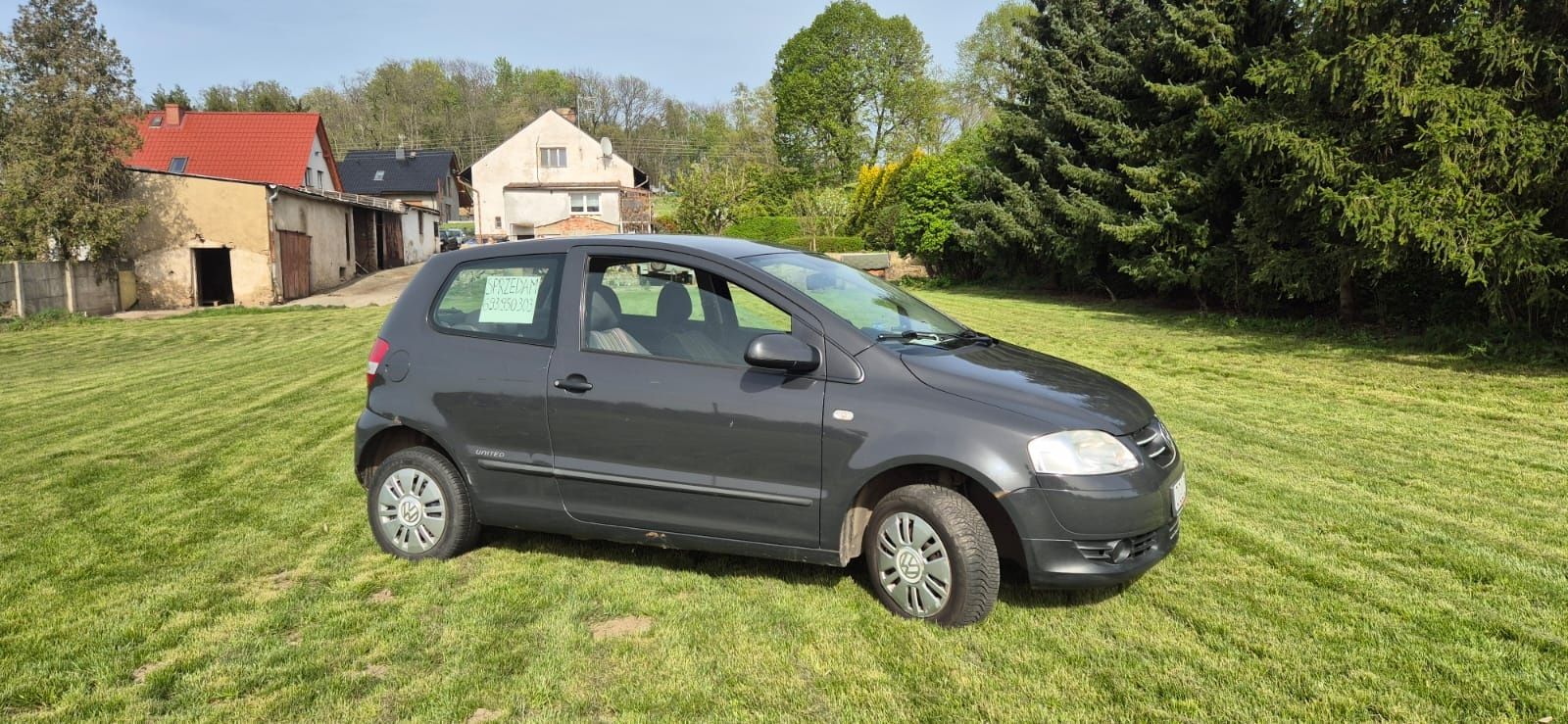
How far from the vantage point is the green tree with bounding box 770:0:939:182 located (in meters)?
58.6

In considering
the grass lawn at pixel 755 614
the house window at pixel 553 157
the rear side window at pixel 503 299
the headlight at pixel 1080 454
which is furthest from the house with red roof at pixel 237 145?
the headlight at pixel 1080 454

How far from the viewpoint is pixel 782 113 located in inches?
2373

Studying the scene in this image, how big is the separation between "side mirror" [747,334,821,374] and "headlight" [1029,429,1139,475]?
97cm

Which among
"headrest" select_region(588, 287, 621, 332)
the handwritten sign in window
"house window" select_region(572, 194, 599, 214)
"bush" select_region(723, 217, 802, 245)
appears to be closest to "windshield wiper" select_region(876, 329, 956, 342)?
"headrest" select_region(588, 287, 621, 332)

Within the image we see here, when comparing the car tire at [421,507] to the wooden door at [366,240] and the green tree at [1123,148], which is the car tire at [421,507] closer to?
the green tree at [1123,148]

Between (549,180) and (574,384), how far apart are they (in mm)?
58181

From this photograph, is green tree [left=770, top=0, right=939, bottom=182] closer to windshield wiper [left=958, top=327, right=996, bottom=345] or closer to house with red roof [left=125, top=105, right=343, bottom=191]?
house with red roof [left=125, top=105, right=343, bottom=191]

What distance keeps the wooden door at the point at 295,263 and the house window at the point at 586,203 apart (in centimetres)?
2753

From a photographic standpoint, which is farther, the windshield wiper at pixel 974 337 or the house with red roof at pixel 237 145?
the house with red roof at pixel 237 145

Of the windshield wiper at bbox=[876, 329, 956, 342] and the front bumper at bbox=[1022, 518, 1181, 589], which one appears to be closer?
the front bumper at bbox=[1022, 518, 1181, 589]

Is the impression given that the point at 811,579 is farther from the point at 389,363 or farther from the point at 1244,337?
the point at 1244,337

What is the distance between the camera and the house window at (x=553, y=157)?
5950 cm

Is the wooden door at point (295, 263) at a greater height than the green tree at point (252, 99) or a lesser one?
lesser

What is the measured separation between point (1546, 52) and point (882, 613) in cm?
1360
